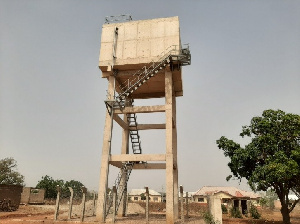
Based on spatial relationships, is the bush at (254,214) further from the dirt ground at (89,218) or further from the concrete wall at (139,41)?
the concrete wall at (139,41)

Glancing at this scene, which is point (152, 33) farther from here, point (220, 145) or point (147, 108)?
point (220, 145)

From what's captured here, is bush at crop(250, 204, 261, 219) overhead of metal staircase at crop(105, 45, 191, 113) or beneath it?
beneath

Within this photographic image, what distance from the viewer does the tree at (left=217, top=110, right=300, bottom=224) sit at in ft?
57.7

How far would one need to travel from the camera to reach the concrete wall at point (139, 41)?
60.8 ft

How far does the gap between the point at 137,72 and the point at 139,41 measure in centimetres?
234

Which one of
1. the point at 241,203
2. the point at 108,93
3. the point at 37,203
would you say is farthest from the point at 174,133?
the point at 37,203

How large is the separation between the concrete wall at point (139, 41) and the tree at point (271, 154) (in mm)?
9372

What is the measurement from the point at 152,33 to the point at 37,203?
3375cm

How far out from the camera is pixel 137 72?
19.0 metres

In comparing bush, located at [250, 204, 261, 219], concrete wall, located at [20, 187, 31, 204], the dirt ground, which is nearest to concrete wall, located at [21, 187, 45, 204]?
concrete wall, located at [20, 187, 31, 204]

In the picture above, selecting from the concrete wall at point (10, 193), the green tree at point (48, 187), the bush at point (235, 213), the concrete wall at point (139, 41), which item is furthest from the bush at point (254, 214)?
the green tree at point (48, 187)

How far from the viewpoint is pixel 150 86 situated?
2084 centimetres

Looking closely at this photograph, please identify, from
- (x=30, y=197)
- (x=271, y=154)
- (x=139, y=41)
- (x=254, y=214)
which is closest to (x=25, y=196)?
(x=30, y=197)

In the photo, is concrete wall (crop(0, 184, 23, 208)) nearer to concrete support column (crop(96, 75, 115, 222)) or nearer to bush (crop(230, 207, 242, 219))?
concrete support column (crop(96, 75, 115, 222))
